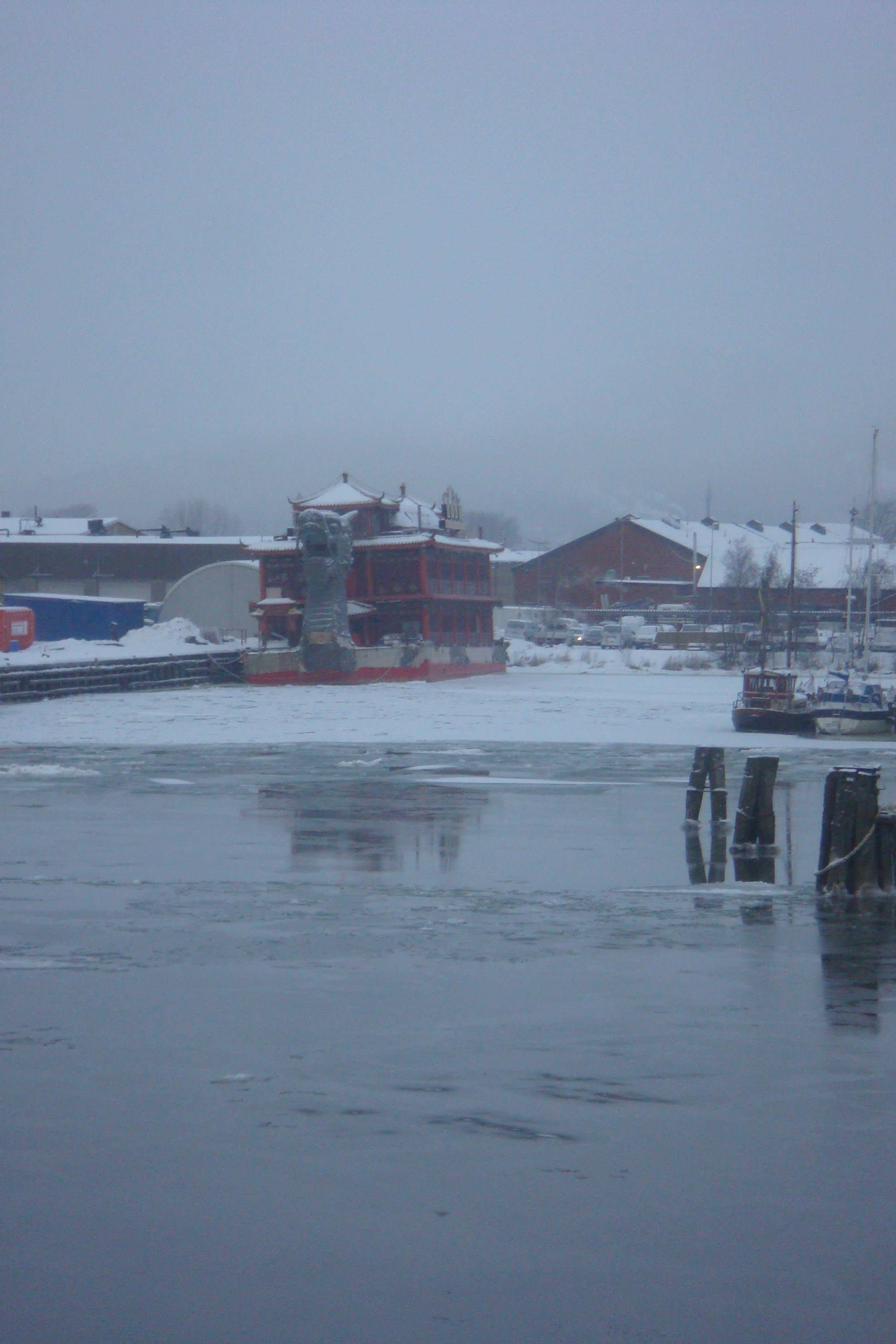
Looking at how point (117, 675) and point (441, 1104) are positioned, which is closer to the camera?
point (441, 1104)

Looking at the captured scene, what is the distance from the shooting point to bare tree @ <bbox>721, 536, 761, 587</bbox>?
348 feet

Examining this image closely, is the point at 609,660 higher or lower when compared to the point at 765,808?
higher

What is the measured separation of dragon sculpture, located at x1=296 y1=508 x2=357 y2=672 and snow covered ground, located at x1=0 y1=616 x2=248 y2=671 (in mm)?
5515

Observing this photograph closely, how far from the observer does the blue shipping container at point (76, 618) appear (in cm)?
7838

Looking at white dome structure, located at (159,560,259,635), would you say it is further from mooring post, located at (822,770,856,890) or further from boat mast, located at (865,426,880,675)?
mooring post, located at (822,770,856,890)

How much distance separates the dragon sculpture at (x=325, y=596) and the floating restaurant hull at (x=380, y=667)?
1.56ft

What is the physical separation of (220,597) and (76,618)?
12544 mm

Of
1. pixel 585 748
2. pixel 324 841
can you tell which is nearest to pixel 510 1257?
pixel 324 841

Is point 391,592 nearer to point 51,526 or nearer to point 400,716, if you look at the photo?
point 400,716

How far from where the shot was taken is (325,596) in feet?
212

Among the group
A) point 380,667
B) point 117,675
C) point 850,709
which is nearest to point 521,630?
Result: point 380,667

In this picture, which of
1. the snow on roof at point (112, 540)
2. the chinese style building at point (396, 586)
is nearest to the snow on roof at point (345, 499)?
the chinese style building at point (396, 586)

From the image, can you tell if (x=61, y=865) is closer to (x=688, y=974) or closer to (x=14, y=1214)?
(x=688, y=974)

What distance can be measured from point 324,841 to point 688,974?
26.4ft
